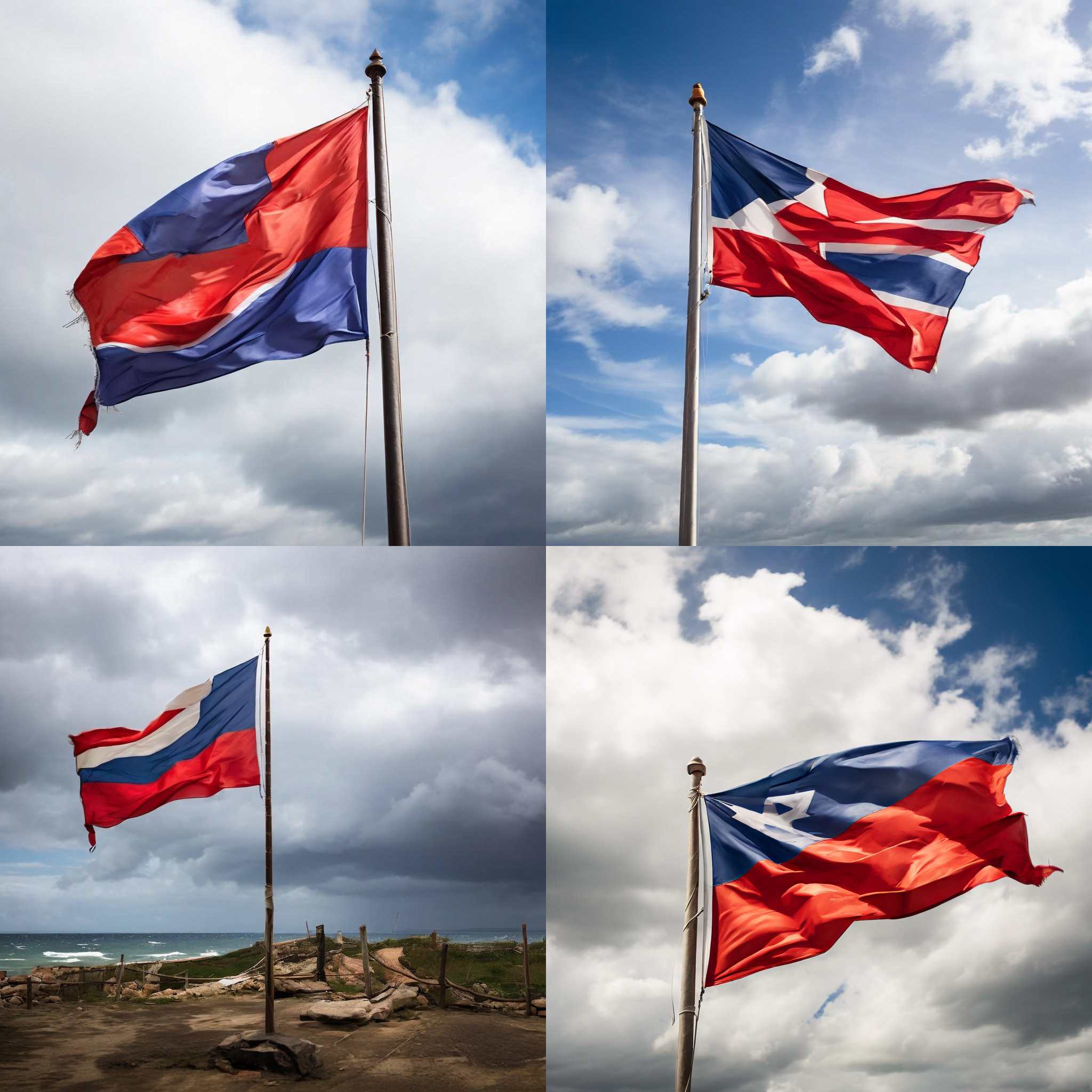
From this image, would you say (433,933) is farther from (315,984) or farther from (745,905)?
(745,905)

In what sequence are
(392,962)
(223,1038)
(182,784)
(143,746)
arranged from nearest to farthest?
(182,784)
(143,746)
(223,1038)
(392,962)

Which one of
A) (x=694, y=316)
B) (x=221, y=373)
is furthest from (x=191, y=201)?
(x=694, y=316)

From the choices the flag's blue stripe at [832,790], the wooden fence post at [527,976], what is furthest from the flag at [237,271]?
the wooden fence post at [527,976]

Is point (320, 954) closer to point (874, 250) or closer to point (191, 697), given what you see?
point (191, 697)

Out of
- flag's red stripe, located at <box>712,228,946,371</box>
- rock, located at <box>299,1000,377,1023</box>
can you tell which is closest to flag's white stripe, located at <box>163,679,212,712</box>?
A: rock, located at <box>299,1000,377,1023</box>

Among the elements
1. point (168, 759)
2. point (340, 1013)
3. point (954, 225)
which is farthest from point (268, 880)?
point (954, 225)

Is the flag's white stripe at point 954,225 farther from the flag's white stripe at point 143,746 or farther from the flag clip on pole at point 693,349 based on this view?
the flag's white stripe at point 143,746
